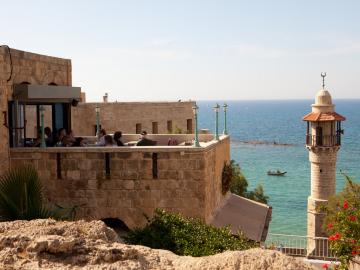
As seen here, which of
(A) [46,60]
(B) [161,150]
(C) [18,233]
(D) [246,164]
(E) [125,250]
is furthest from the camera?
(D) [246,164]

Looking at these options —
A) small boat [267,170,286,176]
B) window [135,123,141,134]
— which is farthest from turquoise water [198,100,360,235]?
window [135,123,141,134]

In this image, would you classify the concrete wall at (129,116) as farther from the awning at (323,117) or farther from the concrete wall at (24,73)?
the concrete wall at (24,73)

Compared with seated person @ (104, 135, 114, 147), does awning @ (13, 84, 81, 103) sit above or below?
above

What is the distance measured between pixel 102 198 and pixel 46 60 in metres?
4.15

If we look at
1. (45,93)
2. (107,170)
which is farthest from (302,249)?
(45,93)

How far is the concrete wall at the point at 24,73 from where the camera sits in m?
11.3

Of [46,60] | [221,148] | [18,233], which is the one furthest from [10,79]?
[18,233]

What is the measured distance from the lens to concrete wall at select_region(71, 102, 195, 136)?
24.3 meters

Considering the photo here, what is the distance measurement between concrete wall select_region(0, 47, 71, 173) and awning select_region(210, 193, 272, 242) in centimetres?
495

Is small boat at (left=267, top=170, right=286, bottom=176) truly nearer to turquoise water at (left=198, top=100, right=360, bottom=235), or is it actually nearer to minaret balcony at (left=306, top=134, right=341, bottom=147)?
turquoise water at (left=198, top=100, right=360, bottom=235)

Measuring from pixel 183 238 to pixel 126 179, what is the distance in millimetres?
3832

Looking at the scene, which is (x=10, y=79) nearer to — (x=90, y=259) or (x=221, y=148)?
(x=221, y=148)

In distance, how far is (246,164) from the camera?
71750 mm

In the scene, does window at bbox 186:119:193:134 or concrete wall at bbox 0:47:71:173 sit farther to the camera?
window at bbox 186:119:193:134
